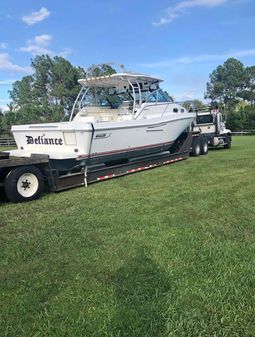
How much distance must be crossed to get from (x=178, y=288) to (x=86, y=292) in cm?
89

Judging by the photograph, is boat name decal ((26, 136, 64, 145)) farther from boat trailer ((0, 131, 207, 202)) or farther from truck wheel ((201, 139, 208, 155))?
truck wheel ((201, 139, 208, 155))

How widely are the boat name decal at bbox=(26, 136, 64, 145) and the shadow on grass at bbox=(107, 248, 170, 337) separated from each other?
593 centimetres

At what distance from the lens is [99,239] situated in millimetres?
5375

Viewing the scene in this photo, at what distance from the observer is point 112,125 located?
34.2 feet

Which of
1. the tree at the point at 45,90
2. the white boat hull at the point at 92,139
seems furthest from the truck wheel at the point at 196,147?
the tree at the point at 45,90

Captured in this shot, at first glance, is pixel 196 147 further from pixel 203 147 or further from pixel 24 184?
pixel 24 184

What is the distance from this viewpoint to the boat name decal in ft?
32.9

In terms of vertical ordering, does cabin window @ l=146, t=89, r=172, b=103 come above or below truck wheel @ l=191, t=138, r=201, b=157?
above

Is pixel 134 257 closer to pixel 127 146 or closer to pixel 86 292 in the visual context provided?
pixel 86 292

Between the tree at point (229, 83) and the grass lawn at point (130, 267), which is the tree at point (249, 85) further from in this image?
the grass lawn at point (130, 267)

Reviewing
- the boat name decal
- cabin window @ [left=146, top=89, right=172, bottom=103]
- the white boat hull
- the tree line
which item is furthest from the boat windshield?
the tree line

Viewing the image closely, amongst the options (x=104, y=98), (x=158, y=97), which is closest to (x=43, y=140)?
(x=104, y=98)

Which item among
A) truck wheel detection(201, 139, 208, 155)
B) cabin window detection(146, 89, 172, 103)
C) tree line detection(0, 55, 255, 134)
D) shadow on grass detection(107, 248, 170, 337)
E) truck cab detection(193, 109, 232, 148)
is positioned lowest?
shadow on grass detection(107, 248, 170, 337)

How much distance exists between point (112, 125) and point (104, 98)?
2.87 meters
